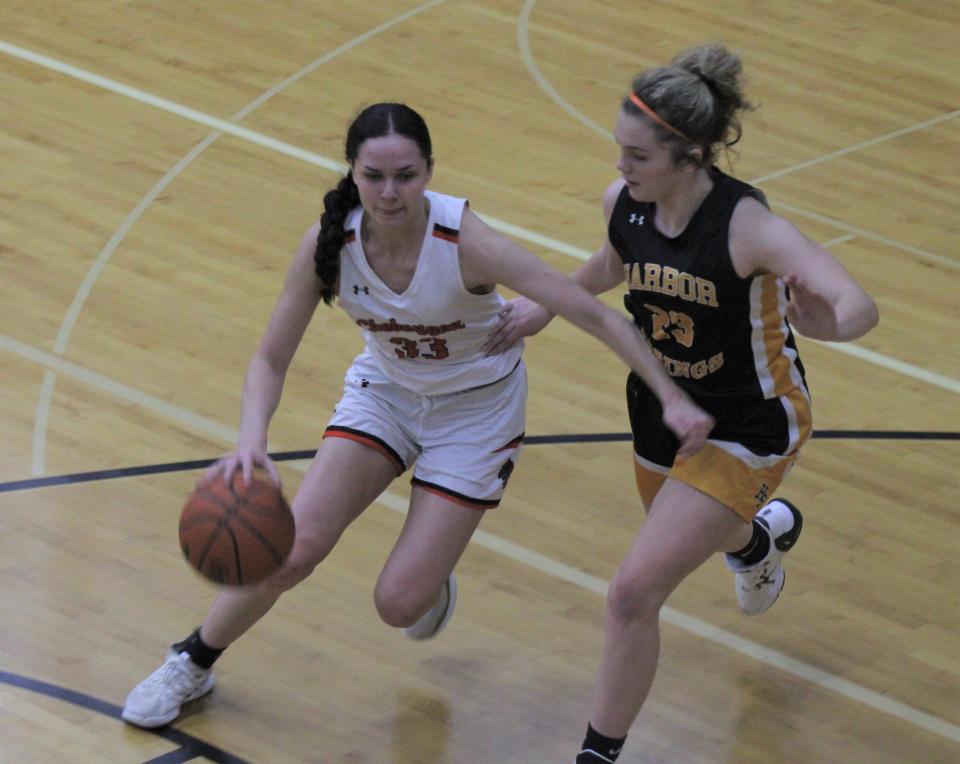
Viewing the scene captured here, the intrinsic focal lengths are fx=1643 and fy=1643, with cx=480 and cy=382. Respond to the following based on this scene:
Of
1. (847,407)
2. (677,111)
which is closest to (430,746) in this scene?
(677,111)

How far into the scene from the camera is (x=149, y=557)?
5.32 metres

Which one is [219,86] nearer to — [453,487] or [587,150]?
[587,150]

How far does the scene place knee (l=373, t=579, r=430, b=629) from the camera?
177 inches

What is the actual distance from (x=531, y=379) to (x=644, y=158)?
2545 millimetres

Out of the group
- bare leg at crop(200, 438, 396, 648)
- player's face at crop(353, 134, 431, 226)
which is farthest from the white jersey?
bare leg at crop(200, 438, 396, 648)

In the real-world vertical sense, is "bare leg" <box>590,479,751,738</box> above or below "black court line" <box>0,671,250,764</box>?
above

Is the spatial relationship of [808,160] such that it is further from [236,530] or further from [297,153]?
[236,530]

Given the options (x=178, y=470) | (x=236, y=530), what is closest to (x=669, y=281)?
(x=236, y=530)

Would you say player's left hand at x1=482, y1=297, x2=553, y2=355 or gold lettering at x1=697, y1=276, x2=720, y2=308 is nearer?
gold lettering at x1=697, y1=276, x2=720, y2=308

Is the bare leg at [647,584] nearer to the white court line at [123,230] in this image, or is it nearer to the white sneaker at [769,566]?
the white sneaker at [769,566]

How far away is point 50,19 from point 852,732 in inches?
274

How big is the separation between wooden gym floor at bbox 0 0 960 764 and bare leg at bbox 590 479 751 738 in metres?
0.42

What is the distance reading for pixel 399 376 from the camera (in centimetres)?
462

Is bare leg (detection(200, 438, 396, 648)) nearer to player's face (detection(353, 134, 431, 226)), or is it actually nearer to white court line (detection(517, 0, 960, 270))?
player's face (detection(353, 134, 431, 226))
